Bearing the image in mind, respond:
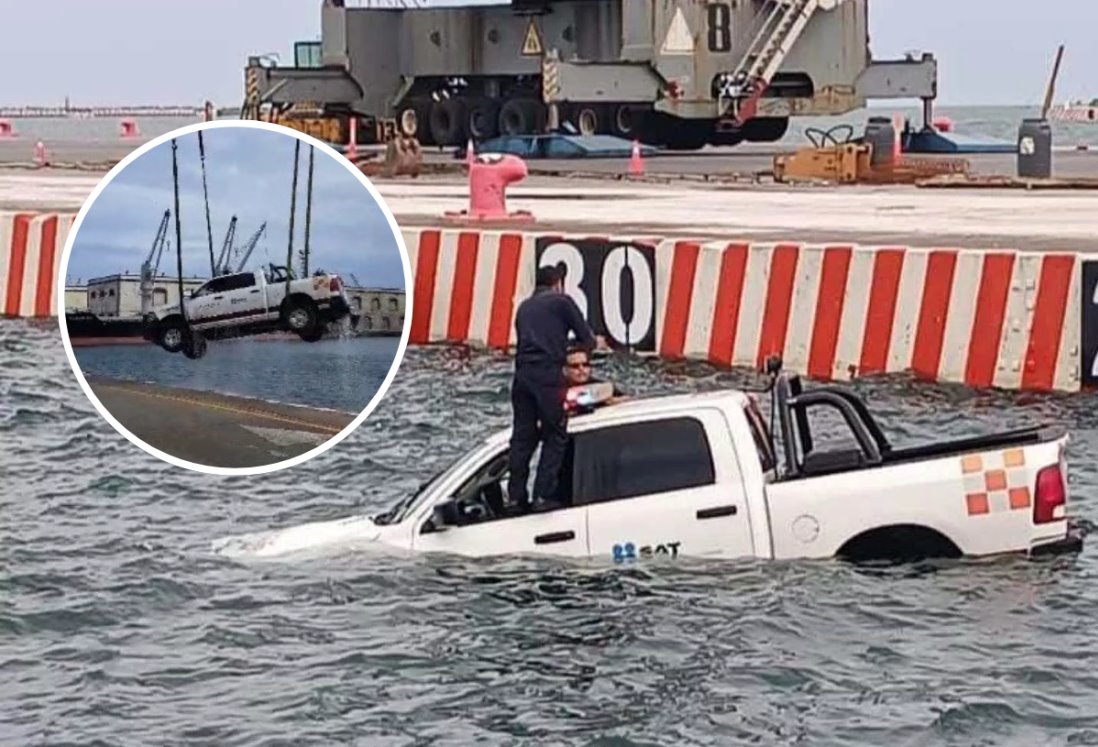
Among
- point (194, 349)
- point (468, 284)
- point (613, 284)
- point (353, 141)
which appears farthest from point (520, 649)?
point (353, 141)

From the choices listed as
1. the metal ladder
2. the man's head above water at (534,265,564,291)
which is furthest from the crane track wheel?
the man's head above water at (534,265,564,291)

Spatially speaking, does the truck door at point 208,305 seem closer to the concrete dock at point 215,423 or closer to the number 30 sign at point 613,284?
the concrete dock at point 215,423

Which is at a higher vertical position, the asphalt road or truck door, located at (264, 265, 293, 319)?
truck door, located at (264, 265, 293, 319)

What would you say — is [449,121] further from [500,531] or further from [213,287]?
[213,287]

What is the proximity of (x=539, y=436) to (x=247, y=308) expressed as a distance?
5.66 ft

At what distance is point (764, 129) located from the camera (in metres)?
56.7

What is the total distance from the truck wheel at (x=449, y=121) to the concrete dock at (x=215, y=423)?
150 ft

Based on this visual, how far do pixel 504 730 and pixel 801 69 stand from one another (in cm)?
4531

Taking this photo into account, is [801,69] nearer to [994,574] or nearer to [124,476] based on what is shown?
[124,476]

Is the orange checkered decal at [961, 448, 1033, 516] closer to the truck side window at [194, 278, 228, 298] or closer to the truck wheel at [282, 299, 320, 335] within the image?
the truck wheel at [282, 299, 320, 335]

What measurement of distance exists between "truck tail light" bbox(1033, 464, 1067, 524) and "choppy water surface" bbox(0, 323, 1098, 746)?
0.94ft

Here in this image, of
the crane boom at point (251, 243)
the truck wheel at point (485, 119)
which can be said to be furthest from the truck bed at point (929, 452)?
the truck wheel at point (485, 119)

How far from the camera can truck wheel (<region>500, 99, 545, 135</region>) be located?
5497 cm

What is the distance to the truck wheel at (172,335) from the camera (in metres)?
11.1
